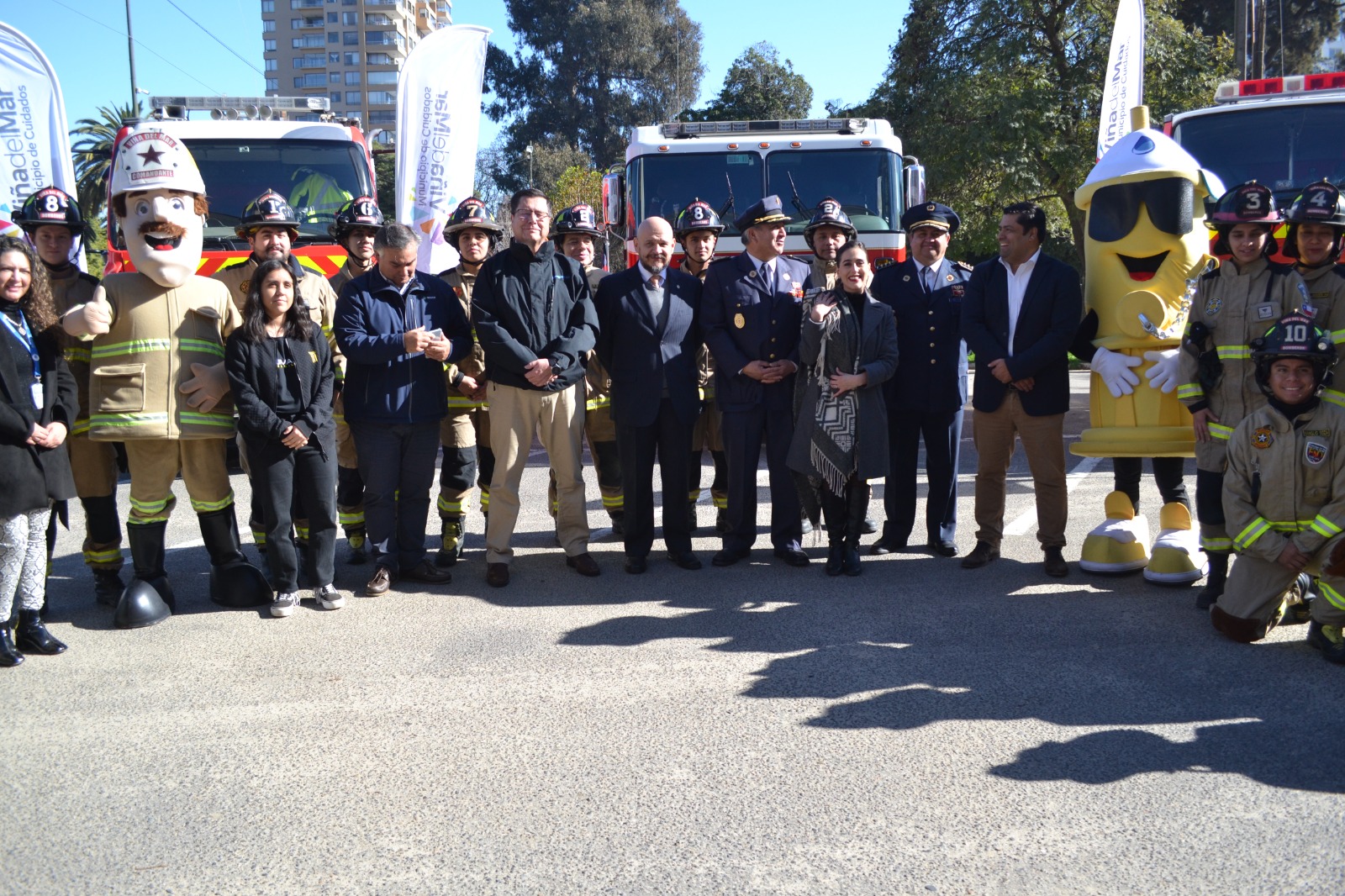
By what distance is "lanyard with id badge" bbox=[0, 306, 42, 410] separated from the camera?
516 cm

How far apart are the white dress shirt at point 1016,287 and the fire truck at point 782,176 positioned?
14.3 ft

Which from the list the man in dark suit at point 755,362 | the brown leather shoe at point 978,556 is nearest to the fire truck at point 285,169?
the man in dark suit at point 755,362

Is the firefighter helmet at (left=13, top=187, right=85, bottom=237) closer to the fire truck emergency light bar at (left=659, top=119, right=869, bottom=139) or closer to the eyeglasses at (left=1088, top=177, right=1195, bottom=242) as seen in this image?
the eyeglasses at (left=1088, top=177, right=1195, bottom=242)

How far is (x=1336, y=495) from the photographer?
4816 millimetres

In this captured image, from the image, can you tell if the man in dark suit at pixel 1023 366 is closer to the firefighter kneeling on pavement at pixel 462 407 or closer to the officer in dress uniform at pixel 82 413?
the firefighter kneeling on pavement at pixel 462 407

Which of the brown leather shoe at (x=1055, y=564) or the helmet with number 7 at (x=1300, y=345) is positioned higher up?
the helmet with number 7 at (x=1300, y=345)

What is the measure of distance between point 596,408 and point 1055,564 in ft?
9.74

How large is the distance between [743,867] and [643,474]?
3642 millimetres

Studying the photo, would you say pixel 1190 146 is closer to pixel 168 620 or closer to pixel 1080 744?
pixel 1080 744

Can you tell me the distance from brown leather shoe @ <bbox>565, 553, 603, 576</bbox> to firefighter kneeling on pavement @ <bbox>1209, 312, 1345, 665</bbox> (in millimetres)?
3198

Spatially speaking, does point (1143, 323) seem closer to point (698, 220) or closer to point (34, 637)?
point (698, 220)

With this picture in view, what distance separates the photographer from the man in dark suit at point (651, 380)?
6.57m

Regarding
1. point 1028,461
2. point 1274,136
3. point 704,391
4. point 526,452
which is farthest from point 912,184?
point 526,452

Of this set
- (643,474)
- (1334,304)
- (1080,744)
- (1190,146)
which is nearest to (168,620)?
(643,474)
